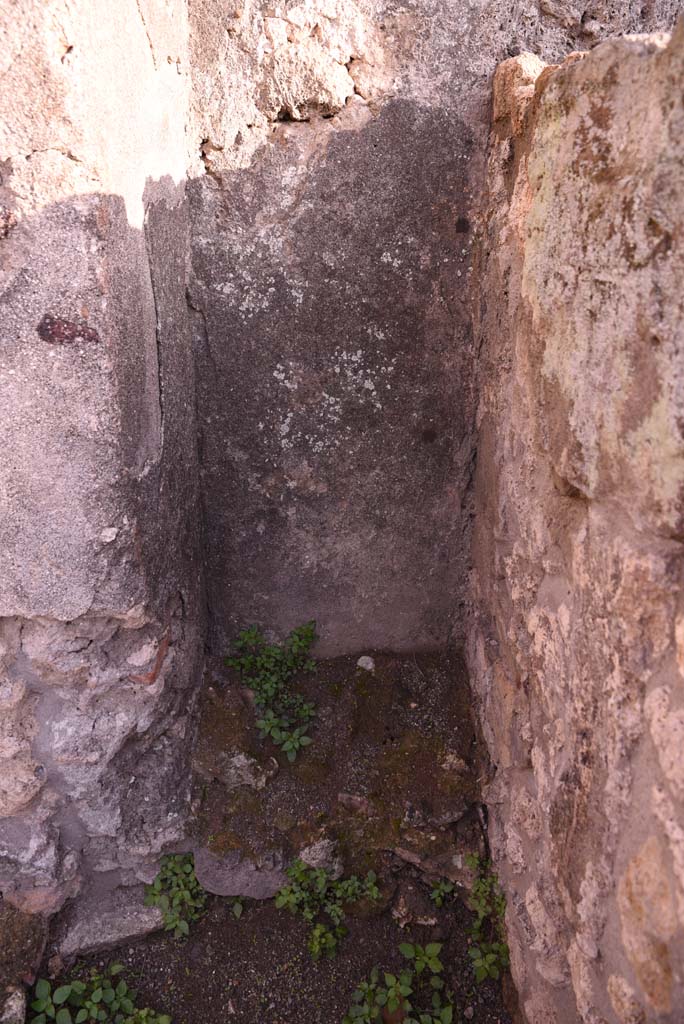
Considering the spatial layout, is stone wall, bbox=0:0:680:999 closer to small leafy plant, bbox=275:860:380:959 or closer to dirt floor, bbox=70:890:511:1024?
dirt floor, bbox=70:890:511:1024

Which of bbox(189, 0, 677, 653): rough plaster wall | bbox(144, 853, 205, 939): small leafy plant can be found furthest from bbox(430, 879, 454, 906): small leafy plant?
bbox(189, 0, 677, 653): rough plaster wall

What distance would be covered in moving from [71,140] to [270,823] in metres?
1.65

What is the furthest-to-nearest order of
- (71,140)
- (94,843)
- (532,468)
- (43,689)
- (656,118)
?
(94,843), (43,689), (532,468), (71,140), (656,118)

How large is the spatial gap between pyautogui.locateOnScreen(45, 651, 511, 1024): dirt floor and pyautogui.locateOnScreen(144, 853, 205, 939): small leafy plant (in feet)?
0.12

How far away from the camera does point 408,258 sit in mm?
1776

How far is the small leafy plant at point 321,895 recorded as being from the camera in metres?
1.84

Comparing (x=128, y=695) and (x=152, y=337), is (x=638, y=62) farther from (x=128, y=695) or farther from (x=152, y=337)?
(x=128, y=695)

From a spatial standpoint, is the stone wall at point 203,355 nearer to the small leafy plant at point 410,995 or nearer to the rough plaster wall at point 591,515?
the rough plaster wall at point 591,515

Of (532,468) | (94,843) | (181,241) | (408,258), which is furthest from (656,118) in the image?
(94,843)

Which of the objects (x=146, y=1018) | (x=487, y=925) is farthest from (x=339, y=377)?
(x=146, y=1018)

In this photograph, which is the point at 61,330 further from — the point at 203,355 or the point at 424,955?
the point at 424,955

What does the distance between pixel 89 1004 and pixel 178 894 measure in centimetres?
30

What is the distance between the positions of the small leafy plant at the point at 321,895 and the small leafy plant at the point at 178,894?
0.22 metres

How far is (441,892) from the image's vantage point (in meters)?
1.88
